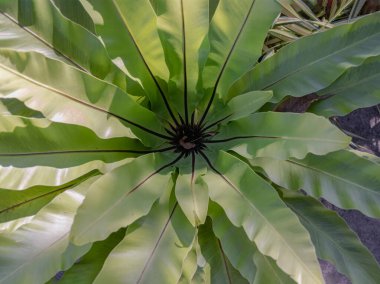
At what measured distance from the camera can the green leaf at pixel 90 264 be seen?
0.72m

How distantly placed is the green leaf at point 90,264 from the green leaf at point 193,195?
15cm

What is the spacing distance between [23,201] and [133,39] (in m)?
0.35

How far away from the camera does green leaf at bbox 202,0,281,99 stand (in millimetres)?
699

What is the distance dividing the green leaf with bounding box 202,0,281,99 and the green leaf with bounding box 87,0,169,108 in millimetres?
95

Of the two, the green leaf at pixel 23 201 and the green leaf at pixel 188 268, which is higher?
the green leaf at pixel 23 201

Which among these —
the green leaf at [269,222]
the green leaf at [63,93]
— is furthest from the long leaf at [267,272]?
the green leaf at [63,93]

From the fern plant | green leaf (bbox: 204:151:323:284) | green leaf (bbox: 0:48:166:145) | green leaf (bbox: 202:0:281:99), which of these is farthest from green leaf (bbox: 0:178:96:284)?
green leaf (bbox: 202:0:281:99)

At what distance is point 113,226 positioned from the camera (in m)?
0.61

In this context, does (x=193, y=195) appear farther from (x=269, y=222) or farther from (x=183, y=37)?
(x=183, y=37)

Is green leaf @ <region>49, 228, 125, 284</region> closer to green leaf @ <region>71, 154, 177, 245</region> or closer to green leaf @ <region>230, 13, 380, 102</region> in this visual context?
green leaf @ <region>71, 154, 177, 245</region>

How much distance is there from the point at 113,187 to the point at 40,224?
0.46 ft

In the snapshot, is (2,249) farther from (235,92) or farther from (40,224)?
(235,92)

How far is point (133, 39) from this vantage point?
27.6 inches

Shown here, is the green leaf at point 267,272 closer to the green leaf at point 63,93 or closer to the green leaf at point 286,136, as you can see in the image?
the green leaf at point 286,136
